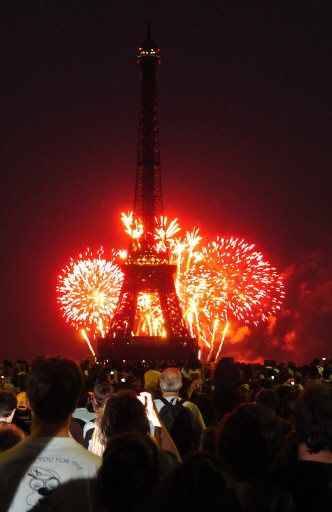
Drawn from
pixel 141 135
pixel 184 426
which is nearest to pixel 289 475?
pixel 184 426

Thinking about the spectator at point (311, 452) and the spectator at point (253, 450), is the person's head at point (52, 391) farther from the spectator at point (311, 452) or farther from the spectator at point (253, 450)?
the spectator at point (311, 452)

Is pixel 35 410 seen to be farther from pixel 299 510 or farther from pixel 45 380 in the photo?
pixel 299 510

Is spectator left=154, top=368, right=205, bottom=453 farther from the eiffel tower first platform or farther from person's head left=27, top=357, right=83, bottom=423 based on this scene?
the eiffel tower first platform

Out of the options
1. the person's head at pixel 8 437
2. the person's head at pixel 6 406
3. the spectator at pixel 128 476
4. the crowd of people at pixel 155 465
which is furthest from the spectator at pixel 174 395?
the spectator at pixel 128 476

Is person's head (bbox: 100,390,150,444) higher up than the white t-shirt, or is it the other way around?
person's head (bbox: 100,390,150,444)

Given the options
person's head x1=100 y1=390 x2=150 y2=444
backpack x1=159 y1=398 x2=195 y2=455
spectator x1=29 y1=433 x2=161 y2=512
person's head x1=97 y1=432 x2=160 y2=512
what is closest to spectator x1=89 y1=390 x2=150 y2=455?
person's head x1=100 y1=390 x2=150 y2=444
